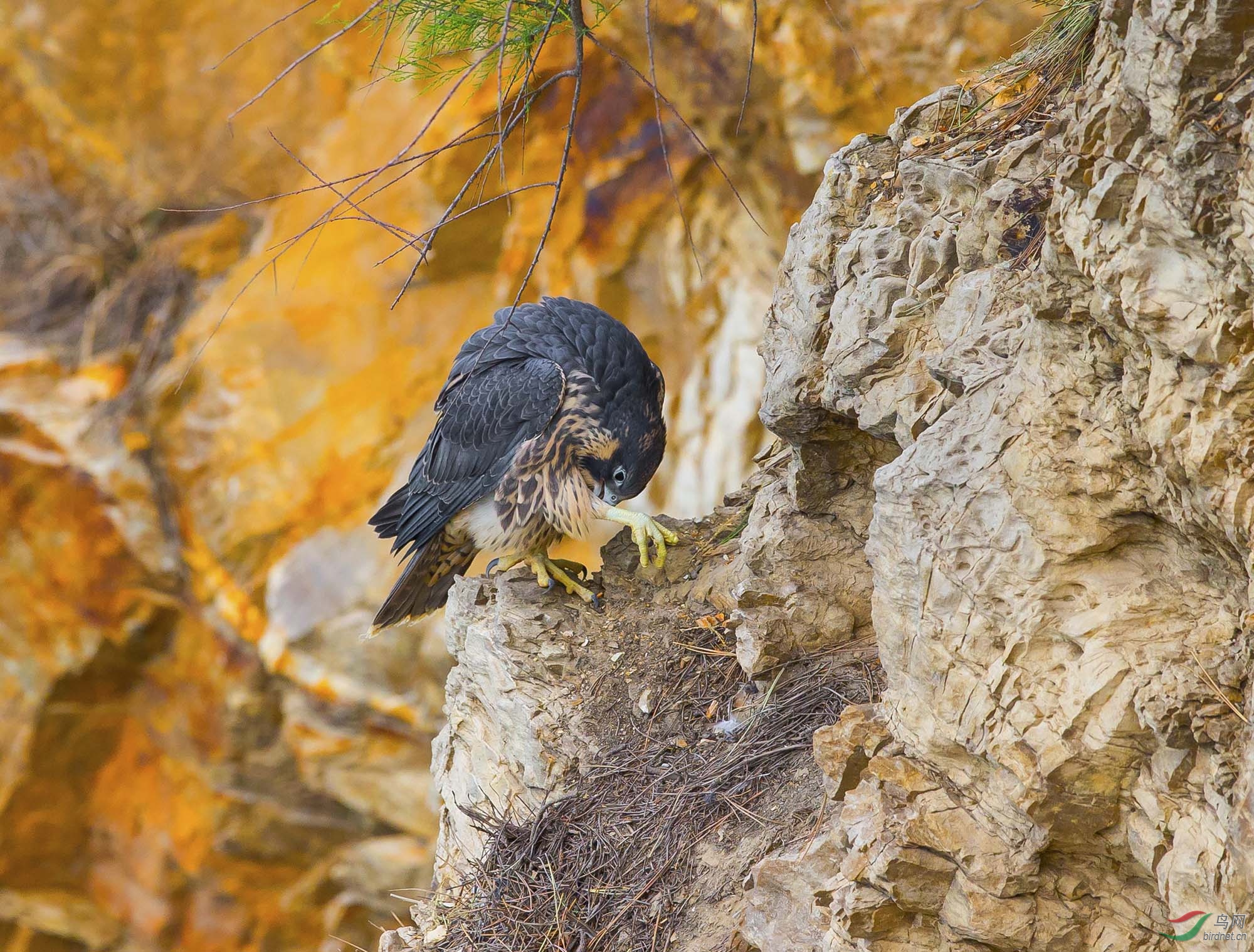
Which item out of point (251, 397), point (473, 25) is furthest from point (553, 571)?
point (251, 397)

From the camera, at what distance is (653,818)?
2938mm

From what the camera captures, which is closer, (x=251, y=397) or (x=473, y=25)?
(x=473, y=25)

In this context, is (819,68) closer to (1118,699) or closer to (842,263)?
(842,263)

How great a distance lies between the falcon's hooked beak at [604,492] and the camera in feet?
13.8

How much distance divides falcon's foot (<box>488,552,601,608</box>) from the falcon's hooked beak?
0.96ft

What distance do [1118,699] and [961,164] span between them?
1.46m

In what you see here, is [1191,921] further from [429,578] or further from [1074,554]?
[429,578]

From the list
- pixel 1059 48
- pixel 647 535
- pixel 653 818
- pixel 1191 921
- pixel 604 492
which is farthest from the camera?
pixel 604 492

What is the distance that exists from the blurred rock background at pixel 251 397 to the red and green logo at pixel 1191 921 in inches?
219

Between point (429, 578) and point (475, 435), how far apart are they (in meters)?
0.80

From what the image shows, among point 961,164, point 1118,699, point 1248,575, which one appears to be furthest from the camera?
point 961,164

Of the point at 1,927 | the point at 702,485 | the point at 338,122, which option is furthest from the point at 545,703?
the point at 1,927

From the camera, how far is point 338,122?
877cm

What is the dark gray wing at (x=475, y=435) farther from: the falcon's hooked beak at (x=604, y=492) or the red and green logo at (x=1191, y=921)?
the red and green logo at (x=1191, y=921)
